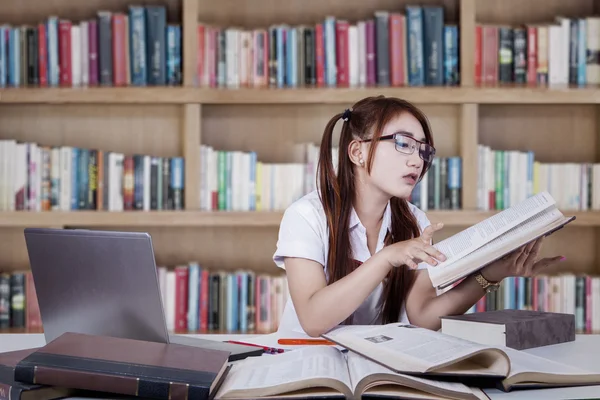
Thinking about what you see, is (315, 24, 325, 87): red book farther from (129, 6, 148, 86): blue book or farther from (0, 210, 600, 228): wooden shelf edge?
(129, 6, 148, 86): blue book

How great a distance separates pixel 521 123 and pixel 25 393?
244cm

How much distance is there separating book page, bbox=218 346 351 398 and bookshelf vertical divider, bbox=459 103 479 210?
1.73 meters

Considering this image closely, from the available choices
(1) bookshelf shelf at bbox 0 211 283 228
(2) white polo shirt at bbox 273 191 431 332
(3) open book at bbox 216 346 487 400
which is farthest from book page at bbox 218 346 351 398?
(1) bookshelf shelf at bbox 0 211 283 228

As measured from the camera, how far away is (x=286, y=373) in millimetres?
1008

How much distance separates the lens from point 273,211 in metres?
2.78

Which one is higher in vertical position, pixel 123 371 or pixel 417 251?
pixel 417 251

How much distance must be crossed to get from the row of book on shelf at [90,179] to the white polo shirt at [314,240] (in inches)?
44.1

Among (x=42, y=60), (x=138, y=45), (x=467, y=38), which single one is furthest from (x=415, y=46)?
(x=42, y=60)

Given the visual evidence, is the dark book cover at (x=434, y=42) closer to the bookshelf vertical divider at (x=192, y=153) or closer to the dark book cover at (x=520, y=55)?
the dark book cover at (x=520, y=55)

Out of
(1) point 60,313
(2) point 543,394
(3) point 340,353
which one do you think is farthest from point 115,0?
(2) point 543,394

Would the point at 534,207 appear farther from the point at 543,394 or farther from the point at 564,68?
the point at 564,68

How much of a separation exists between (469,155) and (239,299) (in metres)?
1.00

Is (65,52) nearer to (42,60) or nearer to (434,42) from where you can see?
(42,60)

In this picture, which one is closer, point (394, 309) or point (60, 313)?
point (60, 313)
